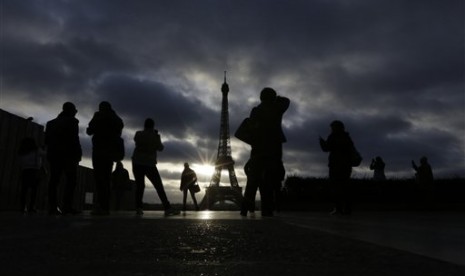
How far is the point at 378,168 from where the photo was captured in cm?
1684

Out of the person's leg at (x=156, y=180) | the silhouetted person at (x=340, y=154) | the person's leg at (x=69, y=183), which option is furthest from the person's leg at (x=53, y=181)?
the silhouetted person at (x=340, y=154)

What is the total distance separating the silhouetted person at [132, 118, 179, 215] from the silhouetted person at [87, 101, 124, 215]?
0.43 m

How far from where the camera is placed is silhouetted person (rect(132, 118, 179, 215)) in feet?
28.7

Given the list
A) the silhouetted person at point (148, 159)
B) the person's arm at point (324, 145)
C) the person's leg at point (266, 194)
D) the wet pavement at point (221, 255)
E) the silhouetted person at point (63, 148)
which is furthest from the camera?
the person's arm at point (324, 145)

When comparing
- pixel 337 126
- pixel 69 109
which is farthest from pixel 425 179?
pixel 69 109

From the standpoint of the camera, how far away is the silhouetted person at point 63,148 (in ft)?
26.6

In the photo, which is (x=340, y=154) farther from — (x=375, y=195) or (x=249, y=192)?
(x=375, y=195)

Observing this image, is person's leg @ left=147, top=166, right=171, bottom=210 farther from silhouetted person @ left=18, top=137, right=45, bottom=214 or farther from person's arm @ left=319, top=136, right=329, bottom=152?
person's arm @ left=319, top=136, right=329, bottom=152

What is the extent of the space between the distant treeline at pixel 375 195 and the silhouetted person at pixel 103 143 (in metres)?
7.93

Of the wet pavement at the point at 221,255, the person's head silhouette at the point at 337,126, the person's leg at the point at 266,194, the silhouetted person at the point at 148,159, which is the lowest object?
the wet pavement at the point at 221,255

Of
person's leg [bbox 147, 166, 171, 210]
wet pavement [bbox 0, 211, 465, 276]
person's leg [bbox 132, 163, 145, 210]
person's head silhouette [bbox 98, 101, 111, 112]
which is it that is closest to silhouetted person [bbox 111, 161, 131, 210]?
person's leg [bbox 132, 163, 145, 210]

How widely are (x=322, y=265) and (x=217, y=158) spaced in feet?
192

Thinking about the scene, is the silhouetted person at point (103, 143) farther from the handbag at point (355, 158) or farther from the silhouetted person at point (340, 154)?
the handbag at point (355, 158)

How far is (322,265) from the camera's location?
207 centimetres
